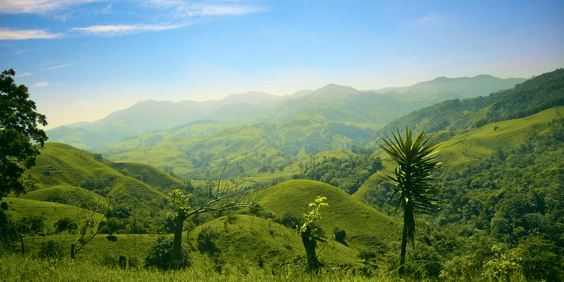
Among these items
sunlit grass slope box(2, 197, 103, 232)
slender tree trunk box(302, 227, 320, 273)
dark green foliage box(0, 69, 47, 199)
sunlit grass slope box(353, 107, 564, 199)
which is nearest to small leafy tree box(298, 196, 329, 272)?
slender tree trunk box(302, 227, 320, 273)

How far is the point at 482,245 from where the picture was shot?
77.1 metres

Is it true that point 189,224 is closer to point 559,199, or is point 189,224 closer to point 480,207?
point 480,207

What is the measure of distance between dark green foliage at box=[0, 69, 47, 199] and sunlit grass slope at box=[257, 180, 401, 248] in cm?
5176

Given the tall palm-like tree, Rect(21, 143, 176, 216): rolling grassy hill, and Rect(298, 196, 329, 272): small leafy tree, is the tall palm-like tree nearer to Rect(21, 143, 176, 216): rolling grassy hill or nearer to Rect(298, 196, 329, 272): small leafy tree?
Rect(298, 196, 329, 272): small leafy tree

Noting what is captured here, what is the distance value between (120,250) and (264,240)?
76.9 feet

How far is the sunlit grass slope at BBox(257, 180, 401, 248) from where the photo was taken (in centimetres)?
7600

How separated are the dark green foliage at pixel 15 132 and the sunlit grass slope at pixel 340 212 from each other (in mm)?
51758

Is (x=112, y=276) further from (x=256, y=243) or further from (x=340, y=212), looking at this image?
(x=340, y=212)

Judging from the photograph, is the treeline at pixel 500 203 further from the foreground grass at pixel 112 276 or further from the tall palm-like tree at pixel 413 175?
the foreground grass at pixel 112 276

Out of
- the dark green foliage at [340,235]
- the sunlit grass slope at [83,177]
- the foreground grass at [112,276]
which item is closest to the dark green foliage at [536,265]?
the foreground grass at [112,276]

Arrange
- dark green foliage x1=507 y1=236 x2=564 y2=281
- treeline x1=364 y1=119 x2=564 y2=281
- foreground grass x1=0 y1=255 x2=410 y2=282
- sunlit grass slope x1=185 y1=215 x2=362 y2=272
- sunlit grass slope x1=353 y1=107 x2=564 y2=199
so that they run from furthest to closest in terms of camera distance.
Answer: sunlit grass slope x1=353 y1=107 x2=564 y2=199 → treeline x1=364 y1=119 x2=564 y2=281 → sunlit grass slope x1=185 y1=215 x2=362 y2=272 → dark green foliage x1=507 y1=236 x2=564 y2=281 → foreground grass x1=0 y1=255 x2=410 y2=282

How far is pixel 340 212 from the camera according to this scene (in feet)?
281

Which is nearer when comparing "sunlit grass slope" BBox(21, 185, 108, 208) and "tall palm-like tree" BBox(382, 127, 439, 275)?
"tall palm-like tree" BBox(382, 127, 439, 275)

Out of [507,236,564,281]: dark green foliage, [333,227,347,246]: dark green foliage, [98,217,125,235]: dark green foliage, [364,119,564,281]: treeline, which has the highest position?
[507,236,564,281]: dark green foliage
